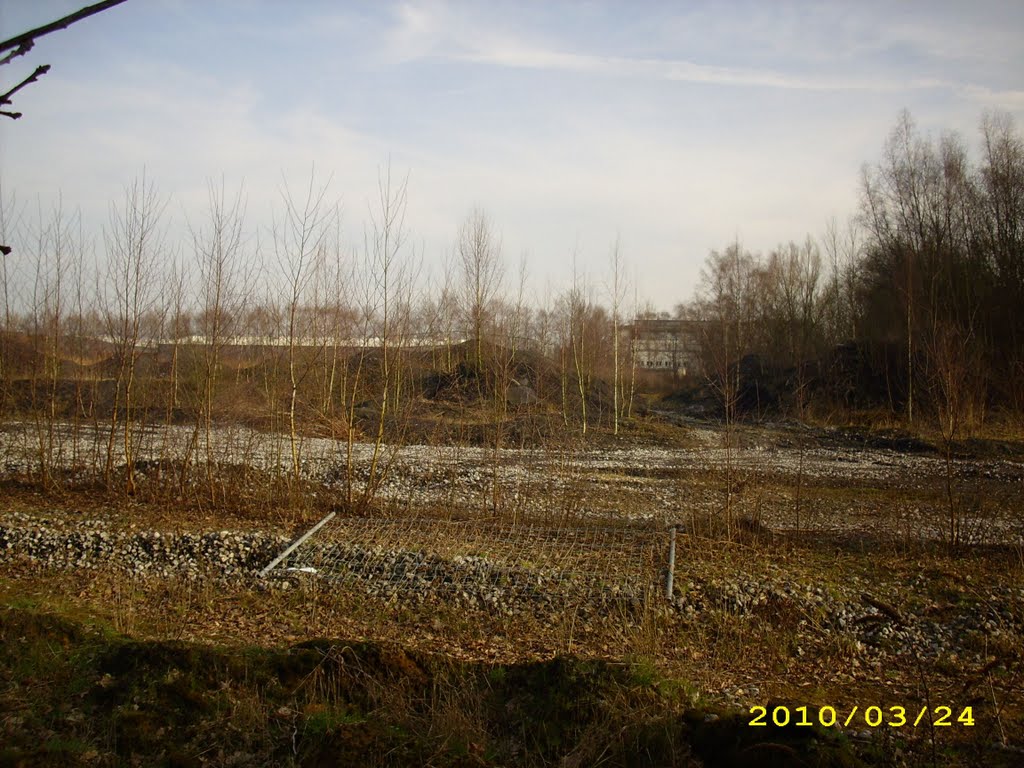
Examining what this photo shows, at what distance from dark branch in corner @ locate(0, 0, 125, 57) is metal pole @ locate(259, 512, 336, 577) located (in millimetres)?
7596

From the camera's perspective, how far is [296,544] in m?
9.32

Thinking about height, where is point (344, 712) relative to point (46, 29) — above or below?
below

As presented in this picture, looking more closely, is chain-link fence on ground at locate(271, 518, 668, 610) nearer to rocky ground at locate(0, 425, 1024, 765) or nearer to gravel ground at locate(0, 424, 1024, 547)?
rocky ground at locate(0, 425, 1024, 765)

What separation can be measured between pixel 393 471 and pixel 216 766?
10.7 meters

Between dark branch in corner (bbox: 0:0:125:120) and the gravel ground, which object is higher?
dark branch in corner (bbox: 0:0:125:120)

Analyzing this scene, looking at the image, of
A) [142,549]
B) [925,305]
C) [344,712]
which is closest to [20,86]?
[344,712]

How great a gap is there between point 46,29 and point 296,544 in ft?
27.2

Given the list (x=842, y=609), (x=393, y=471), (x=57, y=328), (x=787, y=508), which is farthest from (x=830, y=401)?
(x=57, y=328)

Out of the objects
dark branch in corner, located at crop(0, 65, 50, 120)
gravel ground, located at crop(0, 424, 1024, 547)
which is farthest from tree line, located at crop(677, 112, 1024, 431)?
dark branch in corner, located at crop(0, 65, 50, 120)

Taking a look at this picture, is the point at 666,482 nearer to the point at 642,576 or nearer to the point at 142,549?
the point at 642,576

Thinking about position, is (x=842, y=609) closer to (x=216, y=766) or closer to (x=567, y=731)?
(x=567, y=731)

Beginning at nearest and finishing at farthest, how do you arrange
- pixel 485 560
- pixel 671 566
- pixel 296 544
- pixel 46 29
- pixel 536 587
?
pixel 46 29, pixel 536 587, pixel 671 566, pixel 485 560, pixel 296 544

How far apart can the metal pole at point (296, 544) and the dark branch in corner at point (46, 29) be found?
24.9 feet

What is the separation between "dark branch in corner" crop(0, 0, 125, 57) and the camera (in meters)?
1.53
